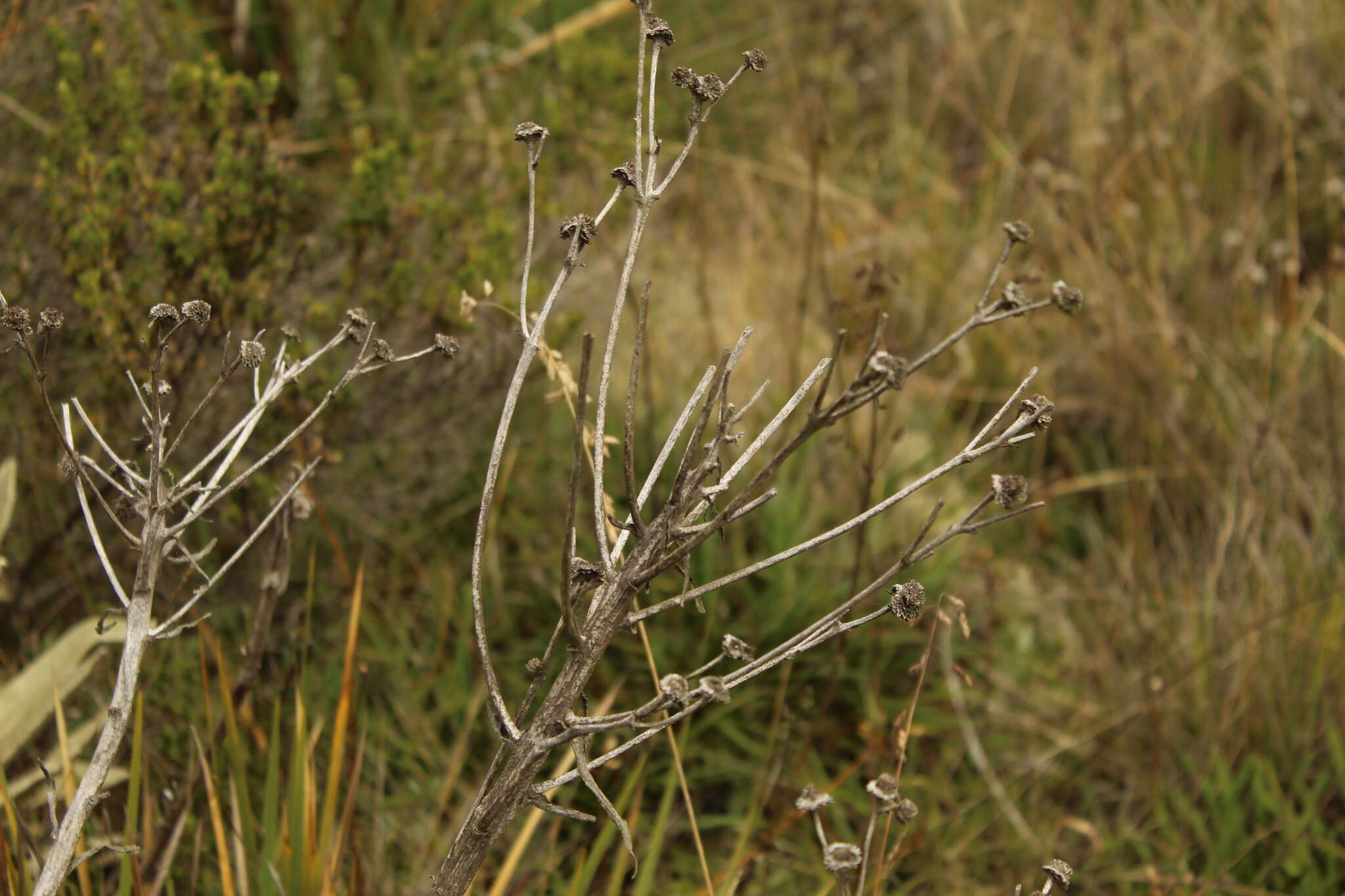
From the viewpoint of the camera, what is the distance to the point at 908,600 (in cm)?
100

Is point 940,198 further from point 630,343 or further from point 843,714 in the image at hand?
point 843,714

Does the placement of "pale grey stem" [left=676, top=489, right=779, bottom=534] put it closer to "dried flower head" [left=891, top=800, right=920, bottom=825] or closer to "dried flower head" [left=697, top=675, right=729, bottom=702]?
"dried flower head" [left=697, top=675, right=729, bottom=702]

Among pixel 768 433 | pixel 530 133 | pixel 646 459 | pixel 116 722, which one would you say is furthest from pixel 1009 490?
pixel 646 459

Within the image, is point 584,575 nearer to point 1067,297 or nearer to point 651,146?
point 651,146

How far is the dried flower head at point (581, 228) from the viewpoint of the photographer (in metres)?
1.04

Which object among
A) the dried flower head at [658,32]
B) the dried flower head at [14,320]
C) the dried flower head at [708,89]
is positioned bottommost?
the dried flower head at [14,320]

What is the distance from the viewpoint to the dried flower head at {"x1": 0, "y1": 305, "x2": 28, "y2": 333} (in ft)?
3.43

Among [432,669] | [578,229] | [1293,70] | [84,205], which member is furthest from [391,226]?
[1293,70]

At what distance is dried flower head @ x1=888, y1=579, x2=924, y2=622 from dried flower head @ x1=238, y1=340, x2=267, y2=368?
66 cm

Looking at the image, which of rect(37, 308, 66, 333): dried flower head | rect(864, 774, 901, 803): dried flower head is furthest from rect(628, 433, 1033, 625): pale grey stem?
rect(37, 308, 66, 333): dried flower head

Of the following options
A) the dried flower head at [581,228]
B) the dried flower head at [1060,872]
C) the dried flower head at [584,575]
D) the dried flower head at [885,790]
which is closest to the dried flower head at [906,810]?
the dried flower head at [885,790]

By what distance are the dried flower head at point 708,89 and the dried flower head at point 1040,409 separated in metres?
0.42

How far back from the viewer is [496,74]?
3.75 metres

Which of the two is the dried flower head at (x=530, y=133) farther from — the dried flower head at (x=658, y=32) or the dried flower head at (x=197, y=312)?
the dried flower head at (x=197, y=312)
